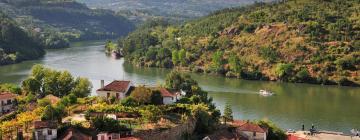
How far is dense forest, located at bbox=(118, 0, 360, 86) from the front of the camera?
71.1m

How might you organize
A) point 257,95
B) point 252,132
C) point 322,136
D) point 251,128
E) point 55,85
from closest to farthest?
point 252,132, point 251,128, point 322,136, point 55,85, point 257,95

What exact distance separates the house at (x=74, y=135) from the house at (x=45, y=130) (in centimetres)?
52

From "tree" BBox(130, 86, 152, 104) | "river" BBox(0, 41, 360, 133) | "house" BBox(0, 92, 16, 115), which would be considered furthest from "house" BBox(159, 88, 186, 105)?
"house" BBox(0, 92, 16, 115)

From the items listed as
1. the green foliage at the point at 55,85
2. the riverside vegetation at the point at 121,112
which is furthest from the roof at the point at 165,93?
the green foliage at the point at 55,85

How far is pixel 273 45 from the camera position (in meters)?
80.1

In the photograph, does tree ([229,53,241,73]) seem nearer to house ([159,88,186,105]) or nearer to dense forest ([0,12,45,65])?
dense forest ([0,12,45,65])

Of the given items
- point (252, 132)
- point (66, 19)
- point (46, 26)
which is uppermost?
point (66, 19)

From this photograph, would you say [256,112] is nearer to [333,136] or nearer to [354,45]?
[333,136]

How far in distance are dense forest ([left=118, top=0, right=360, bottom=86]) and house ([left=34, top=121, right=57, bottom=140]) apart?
4693cm

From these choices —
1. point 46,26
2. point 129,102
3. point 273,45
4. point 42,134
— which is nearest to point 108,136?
point 42,134

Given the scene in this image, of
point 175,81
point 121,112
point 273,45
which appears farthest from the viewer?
point 273,45

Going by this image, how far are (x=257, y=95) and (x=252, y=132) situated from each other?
25.1 metres

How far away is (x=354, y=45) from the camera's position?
240 feet

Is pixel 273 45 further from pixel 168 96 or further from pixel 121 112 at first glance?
pixel 121 112
